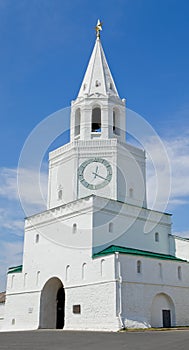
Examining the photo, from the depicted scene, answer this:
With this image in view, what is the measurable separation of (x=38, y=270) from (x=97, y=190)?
8544 millimetres

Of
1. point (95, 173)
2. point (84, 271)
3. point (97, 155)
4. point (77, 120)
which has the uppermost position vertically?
point (77, 120)

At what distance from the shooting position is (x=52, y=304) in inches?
1331

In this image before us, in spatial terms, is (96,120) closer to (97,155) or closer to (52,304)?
(97,155)

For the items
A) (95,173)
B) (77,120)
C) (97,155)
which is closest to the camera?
(95,173)

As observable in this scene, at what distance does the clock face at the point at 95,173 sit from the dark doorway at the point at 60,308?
30.9 feet

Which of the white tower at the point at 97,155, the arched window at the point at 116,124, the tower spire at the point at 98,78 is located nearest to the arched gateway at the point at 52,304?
the white tower at the point at 97,155

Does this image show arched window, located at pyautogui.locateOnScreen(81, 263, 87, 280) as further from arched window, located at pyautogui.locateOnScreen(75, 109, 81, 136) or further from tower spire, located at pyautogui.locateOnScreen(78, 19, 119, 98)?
tower spire, located at pyautogui.locateOnScreen(78, 19, 119, 98)

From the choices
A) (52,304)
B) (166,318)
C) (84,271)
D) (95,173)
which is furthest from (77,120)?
(166,318)

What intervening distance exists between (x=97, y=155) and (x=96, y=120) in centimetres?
461

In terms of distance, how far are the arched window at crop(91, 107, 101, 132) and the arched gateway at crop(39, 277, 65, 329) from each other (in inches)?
547

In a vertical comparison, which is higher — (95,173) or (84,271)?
(95,173)

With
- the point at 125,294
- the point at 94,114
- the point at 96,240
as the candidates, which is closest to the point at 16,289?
the point at 96,240

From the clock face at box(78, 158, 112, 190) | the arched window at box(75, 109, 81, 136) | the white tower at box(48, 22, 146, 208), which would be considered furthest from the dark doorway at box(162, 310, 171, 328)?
the arched window at box(75, 109, 81, 136)

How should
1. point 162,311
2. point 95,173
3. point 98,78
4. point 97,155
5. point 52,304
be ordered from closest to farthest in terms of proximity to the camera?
point 162,311, point 52,304, point 95,173, point 97,155, point 98,78
